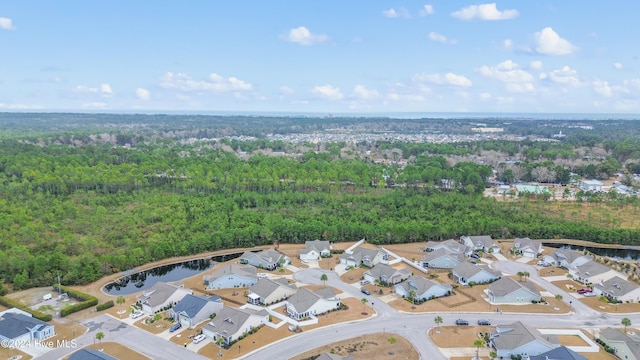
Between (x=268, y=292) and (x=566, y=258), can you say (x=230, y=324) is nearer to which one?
(x=268, y=292)

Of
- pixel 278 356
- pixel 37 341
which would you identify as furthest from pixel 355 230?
pixel 37 341

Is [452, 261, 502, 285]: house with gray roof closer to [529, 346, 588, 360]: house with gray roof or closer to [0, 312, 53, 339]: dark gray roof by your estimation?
[529, 346, 588, 360]: house with gray roof

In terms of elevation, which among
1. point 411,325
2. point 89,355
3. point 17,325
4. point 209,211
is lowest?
point 411,325

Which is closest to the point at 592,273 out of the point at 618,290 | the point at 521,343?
the point at 618,290

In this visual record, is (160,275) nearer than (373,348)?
No

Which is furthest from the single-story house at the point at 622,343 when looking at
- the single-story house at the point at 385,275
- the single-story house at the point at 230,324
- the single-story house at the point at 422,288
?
the single-story house at the point at 230,324

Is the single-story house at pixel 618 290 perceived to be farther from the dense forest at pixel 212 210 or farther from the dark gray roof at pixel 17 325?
the dark gray roof at pixel 17 325
